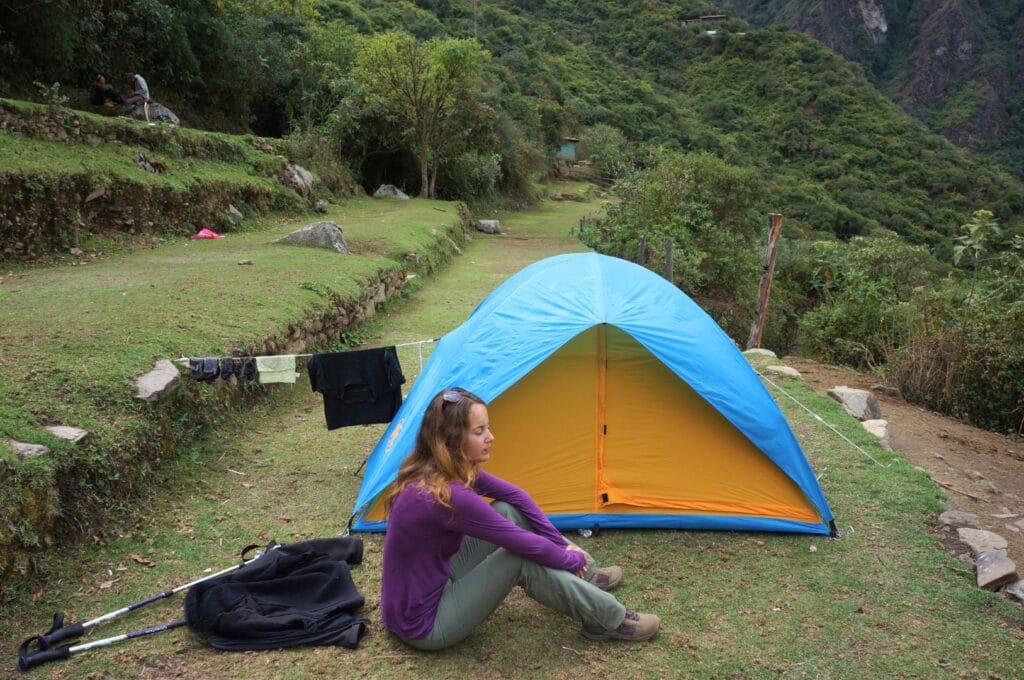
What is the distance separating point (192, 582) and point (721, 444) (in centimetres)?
313

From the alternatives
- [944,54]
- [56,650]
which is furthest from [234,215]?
[944,54]

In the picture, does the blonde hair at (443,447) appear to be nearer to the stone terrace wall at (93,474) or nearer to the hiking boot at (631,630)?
the hiking boot at (631,630)

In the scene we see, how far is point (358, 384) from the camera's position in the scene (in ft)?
16.8

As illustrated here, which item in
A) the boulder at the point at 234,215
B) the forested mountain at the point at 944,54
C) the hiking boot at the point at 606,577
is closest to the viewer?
the hiking boot at the point at 606,577

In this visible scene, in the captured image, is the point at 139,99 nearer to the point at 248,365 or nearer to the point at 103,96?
the point at 103,96

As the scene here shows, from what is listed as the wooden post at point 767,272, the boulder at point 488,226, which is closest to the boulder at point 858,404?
the wooden post at point 767,272

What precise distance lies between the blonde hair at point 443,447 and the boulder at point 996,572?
291cm

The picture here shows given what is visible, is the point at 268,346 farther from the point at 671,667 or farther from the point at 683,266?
the point at 683,266

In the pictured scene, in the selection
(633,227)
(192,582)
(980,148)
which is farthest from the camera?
(980,148)

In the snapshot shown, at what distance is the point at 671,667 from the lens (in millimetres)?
3260

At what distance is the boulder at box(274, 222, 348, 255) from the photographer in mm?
11570

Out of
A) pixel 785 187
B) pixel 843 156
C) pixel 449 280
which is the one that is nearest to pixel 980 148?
pixel 843 156

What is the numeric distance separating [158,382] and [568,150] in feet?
137

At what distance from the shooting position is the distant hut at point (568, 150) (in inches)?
1708
